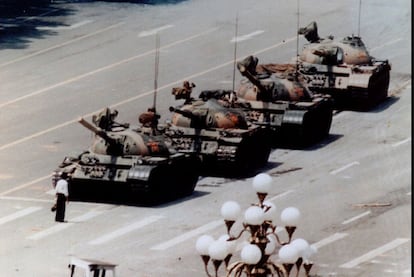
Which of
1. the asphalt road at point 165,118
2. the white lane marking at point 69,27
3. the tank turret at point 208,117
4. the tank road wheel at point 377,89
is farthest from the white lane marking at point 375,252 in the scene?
the white lane marking at point 69,27

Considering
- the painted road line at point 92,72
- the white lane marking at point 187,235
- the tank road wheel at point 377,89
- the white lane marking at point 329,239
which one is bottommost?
the painted road line at point 92,72

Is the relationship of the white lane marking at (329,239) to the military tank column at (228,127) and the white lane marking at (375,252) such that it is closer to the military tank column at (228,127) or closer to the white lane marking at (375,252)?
the white lane marking at (375,252)

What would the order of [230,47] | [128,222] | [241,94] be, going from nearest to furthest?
[128,222]
[241,94]
[230,47]

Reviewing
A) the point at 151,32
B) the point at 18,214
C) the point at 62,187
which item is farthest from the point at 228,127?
the point at 151,32

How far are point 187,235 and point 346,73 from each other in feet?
70.2

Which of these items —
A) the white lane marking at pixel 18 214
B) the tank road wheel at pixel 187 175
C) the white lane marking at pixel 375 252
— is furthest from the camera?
the tank road wheel at pixel 187 175

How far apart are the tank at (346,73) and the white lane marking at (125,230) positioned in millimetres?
18101

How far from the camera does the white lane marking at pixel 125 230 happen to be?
50250mm

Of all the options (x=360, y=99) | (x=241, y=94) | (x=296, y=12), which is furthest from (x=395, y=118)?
(x=296, y=12)

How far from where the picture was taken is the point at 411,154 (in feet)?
202

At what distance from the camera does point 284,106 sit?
6378 cm

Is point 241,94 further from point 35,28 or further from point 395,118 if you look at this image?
point 35,28

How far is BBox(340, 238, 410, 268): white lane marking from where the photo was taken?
157 feet

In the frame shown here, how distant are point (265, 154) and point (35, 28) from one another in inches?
1066
